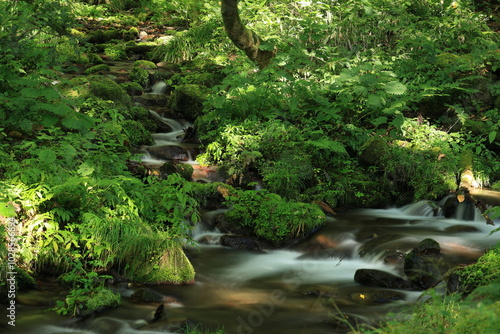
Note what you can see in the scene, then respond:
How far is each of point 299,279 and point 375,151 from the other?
3701 millimetres

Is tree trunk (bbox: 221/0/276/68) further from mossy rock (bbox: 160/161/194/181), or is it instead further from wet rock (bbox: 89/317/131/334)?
wet rock (bbox: 89/317/131/334)

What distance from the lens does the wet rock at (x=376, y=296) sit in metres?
5.24

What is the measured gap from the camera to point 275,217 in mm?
7070

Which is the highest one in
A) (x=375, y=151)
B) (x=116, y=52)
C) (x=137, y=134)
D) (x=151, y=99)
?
(x=116, y=52)

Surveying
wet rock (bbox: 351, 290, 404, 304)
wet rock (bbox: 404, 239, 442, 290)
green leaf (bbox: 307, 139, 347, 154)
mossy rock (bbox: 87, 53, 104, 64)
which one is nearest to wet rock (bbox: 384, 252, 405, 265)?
wet rock (bbox: 404, 239, 442, 290)

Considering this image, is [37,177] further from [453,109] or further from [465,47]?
[465,47]

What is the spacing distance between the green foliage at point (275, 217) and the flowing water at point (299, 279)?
0.58 feet

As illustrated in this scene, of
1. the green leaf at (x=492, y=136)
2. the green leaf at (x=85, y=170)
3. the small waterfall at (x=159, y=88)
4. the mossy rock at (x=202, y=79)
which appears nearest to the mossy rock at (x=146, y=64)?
the small waterfall at (x=159, y=88)

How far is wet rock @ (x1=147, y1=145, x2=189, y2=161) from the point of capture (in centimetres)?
950

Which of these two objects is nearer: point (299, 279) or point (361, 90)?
point (299, 279)

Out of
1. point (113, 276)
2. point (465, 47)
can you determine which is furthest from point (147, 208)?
point (465, 47)

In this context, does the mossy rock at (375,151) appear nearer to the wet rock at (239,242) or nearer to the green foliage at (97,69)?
the wet rock at (239,242)

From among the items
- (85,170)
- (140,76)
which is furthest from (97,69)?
(85,170)

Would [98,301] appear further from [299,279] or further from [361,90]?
[361,90]
